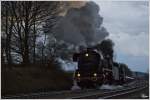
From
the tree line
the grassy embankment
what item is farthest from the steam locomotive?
the tree line

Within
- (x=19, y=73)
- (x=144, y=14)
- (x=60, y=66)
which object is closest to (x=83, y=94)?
(x=60, y=66)

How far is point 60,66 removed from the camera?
1088 cm

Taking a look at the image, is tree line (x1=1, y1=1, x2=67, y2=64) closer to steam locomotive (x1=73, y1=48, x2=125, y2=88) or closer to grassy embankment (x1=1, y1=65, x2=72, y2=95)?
grassy embankment (x1=1, y1=65, x2=72, y2=95)

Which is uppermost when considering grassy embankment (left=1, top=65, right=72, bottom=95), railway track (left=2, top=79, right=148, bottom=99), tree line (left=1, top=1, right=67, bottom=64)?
tree line (left=1, top=1, right=67, bottom=64)

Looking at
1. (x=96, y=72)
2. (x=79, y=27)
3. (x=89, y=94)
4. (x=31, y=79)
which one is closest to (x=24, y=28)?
(x=31, y=79)

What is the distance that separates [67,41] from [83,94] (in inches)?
49.1

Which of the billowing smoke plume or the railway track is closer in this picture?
the railway track

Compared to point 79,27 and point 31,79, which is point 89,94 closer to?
point 31,79

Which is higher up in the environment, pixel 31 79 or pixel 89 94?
pixel 31 79

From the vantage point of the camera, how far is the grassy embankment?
10562mm

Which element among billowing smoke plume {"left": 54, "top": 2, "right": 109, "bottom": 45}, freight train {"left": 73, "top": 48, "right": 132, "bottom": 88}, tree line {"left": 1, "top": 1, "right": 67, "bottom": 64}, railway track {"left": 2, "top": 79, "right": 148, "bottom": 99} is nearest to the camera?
railway track {"left": 2, "top": 79, "right": 148, "bottom": 99}

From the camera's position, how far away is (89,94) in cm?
1112

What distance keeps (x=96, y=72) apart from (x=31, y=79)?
2.19m

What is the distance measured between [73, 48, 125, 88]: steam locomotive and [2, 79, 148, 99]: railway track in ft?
0.99
